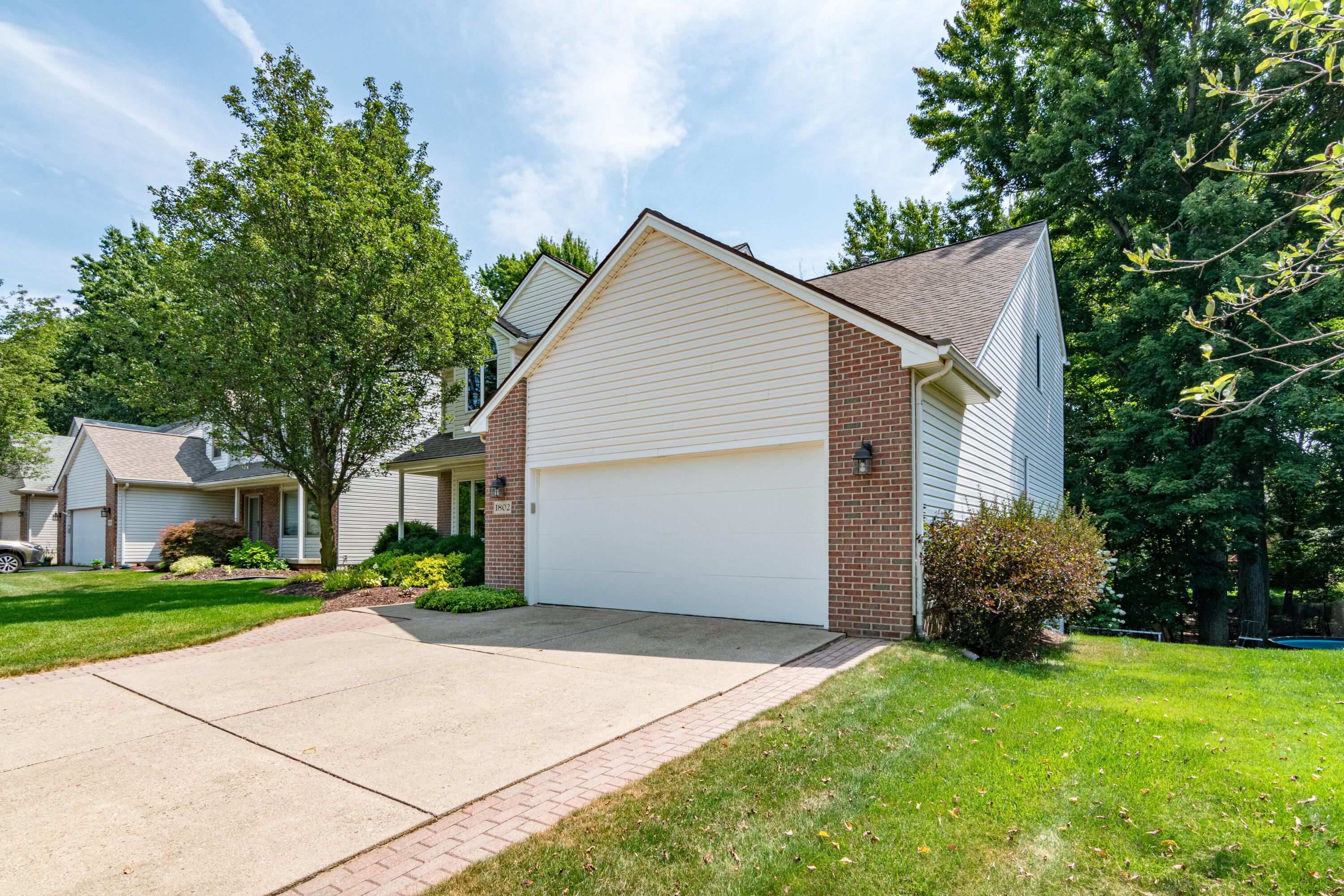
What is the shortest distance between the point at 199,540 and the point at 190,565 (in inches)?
96.6

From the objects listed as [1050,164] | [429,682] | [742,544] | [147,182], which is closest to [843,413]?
[742,544]

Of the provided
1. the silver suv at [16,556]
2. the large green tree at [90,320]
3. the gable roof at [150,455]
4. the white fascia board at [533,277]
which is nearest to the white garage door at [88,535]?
the silver suv at [16,556]

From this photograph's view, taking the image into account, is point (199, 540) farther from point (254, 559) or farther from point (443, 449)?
point (443, 449)

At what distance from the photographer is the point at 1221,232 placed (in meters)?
14.9

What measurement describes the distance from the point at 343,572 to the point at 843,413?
10700 millimetres

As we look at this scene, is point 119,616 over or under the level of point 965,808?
under

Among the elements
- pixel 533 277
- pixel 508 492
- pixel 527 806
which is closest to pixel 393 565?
pixel 508 492

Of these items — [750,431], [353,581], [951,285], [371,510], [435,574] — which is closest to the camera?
[750,431]

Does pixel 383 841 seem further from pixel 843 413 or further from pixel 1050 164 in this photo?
pixel 1050 164

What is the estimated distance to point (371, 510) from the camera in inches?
843

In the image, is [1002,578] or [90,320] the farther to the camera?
[90,320]

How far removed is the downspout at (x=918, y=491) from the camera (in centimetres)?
746

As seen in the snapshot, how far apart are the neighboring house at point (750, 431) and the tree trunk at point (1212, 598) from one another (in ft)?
27.6

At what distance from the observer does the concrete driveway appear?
305cm
